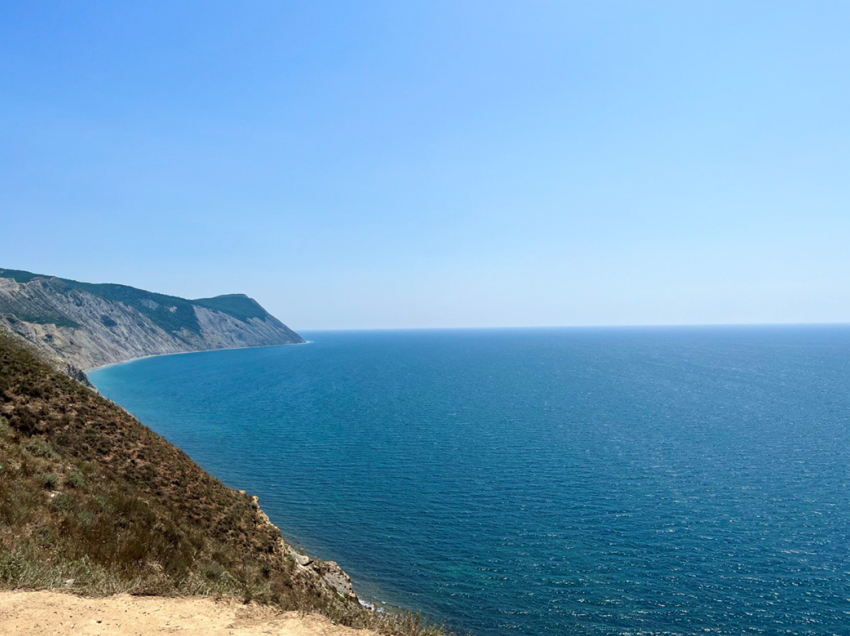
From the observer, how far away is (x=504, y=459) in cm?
5750

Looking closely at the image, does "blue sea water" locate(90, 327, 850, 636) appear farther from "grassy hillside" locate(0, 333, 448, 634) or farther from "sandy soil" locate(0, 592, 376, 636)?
"sandy soil" locate(0, 592, 376, 636)

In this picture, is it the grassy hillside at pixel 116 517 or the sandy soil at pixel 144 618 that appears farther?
the grassy hillside at pixel 116 517

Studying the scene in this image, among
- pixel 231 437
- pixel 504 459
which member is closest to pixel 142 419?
pixel 231 437

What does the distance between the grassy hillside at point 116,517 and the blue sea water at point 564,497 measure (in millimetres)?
12988

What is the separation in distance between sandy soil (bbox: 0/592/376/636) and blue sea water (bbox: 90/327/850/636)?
1963 cm

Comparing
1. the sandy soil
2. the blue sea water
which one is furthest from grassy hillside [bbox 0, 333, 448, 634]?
the blue sea water

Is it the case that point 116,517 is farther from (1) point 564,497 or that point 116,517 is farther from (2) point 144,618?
(1) point 564,497

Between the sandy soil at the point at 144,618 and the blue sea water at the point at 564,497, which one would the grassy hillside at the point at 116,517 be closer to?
the sandy soil at the point at 144,618

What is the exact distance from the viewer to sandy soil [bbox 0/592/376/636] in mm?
10328

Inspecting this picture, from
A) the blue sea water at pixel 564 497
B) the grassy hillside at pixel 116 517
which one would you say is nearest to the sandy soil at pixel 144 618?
the grassy hillside at pixel 116 517

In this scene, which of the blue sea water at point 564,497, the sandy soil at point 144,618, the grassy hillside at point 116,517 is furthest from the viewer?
the blue sea water at point 564,497

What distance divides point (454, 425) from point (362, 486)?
29876 mm

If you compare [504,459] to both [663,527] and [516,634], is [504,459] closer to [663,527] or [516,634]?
[663,527]

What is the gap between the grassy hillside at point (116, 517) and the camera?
1353 centimetres
